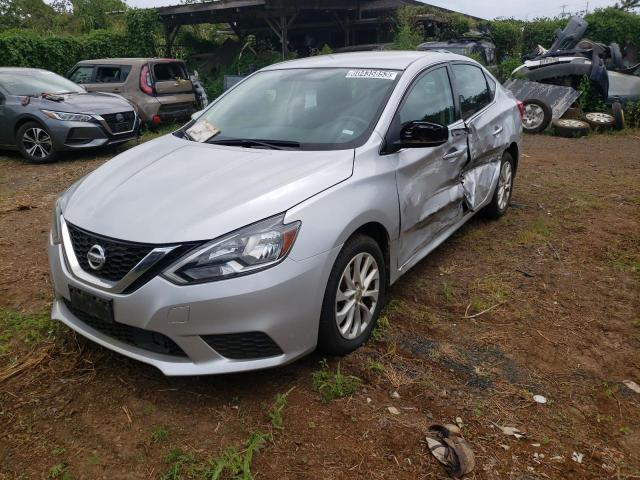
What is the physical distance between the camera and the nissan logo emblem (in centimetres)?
243

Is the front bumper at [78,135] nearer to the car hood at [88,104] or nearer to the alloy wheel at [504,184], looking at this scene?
the car hood at [88,104]

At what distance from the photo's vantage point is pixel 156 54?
18453mm

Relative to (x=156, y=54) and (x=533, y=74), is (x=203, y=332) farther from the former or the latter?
(x=156, y=54)

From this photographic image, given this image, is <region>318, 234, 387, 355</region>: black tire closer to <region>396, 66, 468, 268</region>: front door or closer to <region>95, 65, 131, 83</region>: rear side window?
<region>396, 66, 468, 268</region>: front door

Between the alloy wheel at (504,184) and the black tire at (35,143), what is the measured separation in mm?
6469

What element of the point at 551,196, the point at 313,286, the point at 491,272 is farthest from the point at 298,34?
the point at 313,286

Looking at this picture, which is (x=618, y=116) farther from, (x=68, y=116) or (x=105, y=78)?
(x=105, y=78)

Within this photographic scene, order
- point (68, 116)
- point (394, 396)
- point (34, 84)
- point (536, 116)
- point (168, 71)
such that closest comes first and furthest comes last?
point (394, 396) → point (68, 116) → point (34, 84) → point (536, 116) → point (168, 71)

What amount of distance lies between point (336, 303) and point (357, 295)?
21cm

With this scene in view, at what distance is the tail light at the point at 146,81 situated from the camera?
1016 cm

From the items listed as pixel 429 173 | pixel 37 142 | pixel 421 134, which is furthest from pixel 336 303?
pixel 37 142

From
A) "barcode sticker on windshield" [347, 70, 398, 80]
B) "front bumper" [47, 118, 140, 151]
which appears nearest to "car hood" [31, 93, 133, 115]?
"front bumper" [47, 118, 140, 151]

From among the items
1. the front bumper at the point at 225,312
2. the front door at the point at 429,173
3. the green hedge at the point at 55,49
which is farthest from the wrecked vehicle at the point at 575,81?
the green hedge at the point at 55,49

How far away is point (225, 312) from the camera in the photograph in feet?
7.55
